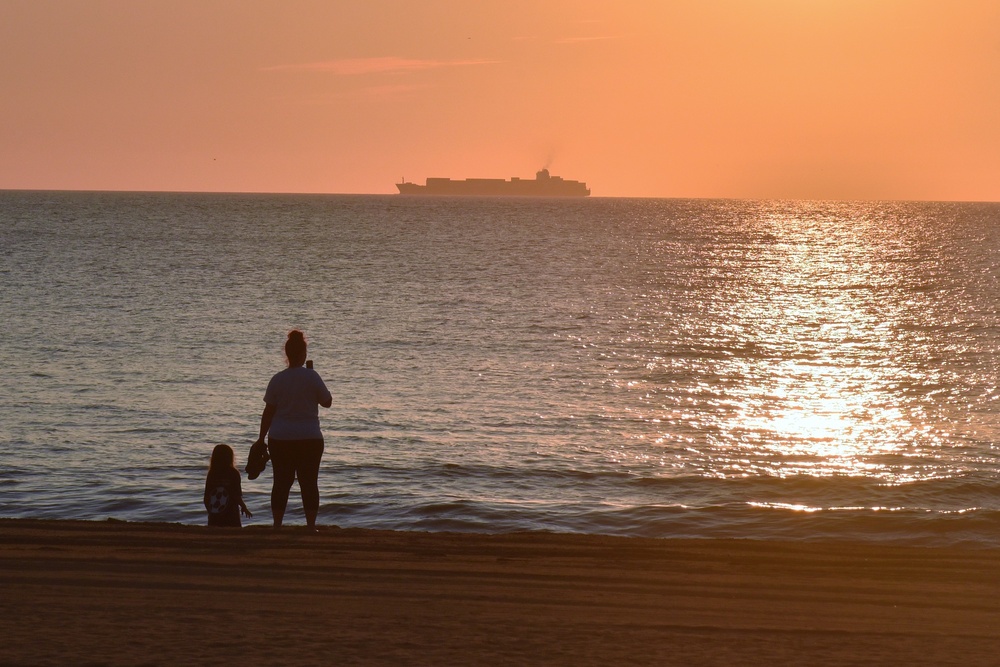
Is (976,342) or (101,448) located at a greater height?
(976,342)

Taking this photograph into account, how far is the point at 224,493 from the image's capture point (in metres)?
8.83

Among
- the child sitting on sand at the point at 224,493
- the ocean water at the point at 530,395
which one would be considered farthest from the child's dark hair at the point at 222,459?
the ocean water at the point at 530,395

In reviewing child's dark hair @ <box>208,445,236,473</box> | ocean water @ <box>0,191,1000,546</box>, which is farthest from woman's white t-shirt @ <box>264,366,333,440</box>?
ocean water @ <box>0,191,1000,546</box>

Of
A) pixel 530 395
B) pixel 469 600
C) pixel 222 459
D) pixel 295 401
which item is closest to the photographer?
pixel 469 600

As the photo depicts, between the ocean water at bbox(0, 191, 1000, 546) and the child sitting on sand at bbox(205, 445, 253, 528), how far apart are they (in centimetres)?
306

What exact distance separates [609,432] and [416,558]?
32.8 ft

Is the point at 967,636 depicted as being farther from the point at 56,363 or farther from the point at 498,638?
the point at 56,363

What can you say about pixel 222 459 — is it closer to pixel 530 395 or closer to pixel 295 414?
pixel 295 414

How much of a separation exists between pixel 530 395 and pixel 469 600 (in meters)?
14.4

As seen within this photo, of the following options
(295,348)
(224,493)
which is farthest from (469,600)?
(224,493)

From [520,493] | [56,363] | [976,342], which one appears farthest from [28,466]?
[976,342]

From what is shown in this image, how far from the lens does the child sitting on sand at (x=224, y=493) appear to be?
8812 millimetres

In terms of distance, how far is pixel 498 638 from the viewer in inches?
228

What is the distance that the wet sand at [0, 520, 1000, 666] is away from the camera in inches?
218
